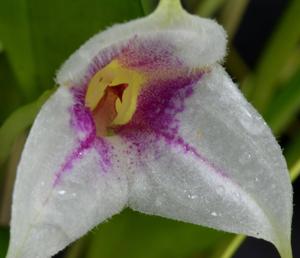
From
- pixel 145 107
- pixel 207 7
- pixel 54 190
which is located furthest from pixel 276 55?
pixel 54 190

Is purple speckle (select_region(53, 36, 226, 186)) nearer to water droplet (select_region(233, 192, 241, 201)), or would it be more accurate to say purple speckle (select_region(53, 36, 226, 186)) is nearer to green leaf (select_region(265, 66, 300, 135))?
water droplet (select_region(233, 192, 241, 201))

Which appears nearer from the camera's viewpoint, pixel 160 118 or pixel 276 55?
pixel 160 118

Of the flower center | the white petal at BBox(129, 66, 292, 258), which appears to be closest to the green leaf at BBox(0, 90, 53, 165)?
the flower center

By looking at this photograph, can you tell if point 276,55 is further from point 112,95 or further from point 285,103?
point 112,95

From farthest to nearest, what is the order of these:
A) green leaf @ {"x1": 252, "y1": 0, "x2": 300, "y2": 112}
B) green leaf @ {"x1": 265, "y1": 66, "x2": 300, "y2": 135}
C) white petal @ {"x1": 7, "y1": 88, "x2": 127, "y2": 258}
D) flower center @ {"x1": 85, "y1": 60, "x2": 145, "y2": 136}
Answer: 1. green leaf @ {"x1": 252, "y1": 0, "x2": 300, "y2": 112}
2. green leaf @ {"x1": 265, "y1": 66, "x2": 300, "y2": 135}
3. flower center @ {"x1": 85, "y1": 60, "x2": 145, "y2": 136}
4. white petal @ {"x1": 7, "y1": 88, "x2": 127, "y2": 258}

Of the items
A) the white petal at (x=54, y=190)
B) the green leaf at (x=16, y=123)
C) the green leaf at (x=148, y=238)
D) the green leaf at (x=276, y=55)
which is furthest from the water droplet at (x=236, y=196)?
the green leaf at (x=276, y=55)
